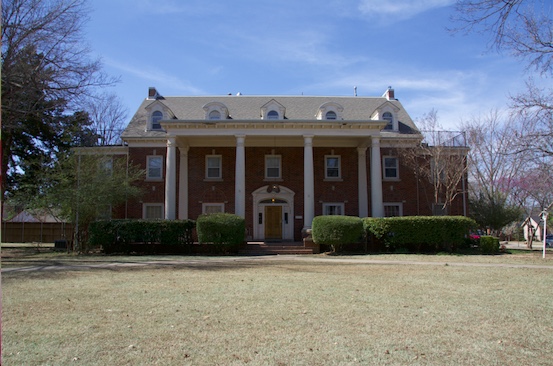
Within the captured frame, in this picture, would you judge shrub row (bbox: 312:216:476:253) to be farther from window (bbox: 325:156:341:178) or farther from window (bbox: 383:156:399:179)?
window (bbox: 383:156:399:179)

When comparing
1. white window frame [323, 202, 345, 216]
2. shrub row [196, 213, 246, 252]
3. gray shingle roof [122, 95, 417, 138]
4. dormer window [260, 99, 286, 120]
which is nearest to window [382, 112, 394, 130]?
gray shingle roof [122, 95, 417, 138]

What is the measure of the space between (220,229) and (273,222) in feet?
22.5

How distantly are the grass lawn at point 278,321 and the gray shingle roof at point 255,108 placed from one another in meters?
17.9

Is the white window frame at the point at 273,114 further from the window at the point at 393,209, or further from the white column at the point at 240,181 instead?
the window at the point at 393,209

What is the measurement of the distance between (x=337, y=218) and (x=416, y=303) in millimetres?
13221

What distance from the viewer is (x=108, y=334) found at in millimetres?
5793

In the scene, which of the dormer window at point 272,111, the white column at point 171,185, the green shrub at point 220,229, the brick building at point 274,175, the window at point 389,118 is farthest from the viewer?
the window at point 389,118

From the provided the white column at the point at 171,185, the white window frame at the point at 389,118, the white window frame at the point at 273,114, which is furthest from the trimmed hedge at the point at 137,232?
the white window frame at the point at 389,118

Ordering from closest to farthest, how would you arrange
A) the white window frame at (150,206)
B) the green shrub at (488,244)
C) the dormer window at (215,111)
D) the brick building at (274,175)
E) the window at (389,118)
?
the green shrub at (488,244) < the dormer window at (215,111) < the brick building at (274,175) < the white window frame at (150,206) < the window at (389,118)

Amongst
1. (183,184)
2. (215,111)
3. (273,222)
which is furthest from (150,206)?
(273,222)

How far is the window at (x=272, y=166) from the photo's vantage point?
2734 cm

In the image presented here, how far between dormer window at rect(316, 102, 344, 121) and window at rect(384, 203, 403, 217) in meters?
6.29

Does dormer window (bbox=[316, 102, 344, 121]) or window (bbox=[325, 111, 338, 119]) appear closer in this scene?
dormer window (bbox=[316, 102, 344, 121])

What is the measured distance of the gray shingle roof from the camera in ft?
91.5
